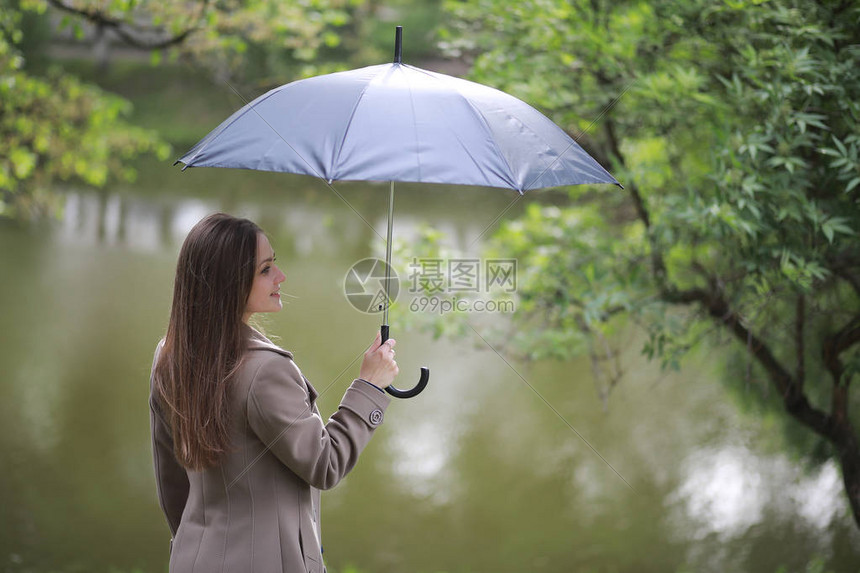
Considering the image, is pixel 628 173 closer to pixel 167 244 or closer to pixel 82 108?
pixel 82 108

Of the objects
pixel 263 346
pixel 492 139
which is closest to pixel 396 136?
pixel 492 139

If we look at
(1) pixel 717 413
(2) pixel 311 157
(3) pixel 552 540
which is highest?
(2) pixel 311 157

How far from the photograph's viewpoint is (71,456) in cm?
564

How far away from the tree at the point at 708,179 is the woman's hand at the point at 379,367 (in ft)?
4.92

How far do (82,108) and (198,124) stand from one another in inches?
439

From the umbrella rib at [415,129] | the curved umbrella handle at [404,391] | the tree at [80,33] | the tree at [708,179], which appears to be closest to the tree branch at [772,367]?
the tree at [708,179]

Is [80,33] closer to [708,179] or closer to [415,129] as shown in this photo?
[415,129]

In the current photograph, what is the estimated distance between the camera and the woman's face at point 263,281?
148 cm

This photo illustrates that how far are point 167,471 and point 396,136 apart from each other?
81 centimetres

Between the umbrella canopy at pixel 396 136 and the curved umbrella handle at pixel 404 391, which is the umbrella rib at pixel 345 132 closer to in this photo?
the umbrella canopy at pixel 396 136

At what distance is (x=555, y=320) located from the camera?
Answer: 3688mm

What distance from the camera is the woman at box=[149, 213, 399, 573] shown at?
1.42 meters

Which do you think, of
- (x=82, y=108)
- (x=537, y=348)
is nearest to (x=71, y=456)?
(x=82, y=108)

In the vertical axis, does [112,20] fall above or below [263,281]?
above
